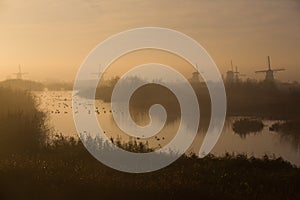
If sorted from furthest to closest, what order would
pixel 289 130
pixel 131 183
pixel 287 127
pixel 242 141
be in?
pixel 287 127 < pixel 289 130 < pixel 242 141 < pixel 131 183

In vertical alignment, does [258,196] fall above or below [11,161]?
below

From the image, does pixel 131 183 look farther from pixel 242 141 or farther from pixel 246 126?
pixel 246 126

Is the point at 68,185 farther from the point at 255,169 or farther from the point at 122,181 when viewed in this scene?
the point at 255,169

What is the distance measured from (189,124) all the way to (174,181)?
20642 mm

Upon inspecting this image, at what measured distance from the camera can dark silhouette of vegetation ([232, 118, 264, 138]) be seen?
93.5 feet

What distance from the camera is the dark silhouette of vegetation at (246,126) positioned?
28.5 metres

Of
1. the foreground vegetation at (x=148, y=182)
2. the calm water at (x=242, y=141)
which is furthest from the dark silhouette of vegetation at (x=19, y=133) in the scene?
the foreground vegetation at (x=148, y=182)

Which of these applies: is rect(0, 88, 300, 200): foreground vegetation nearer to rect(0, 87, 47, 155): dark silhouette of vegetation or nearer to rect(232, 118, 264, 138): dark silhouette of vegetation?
rect(0, 87, 47, 155): dark silhouette of vegetation

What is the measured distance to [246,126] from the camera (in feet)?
99.7

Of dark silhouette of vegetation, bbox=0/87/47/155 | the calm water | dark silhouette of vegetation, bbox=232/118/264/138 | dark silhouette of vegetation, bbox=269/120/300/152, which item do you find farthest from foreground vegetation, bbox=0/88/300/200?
dark silhouette of vegetation, bbox=232/118/264/138

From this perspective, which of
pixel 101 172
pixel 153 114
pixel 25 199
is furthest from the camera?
pixel 153 114

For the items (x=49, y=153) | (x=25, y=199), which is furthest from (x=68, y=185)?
(x=49, y=153)

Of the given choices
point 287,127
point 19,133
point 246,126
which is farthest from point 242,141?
point 19,133

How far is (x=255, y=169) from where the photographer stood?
1168 centimetres
